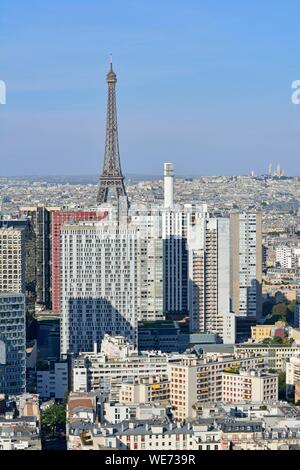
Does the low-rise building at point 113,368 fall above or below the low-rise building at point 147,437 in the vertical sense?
above

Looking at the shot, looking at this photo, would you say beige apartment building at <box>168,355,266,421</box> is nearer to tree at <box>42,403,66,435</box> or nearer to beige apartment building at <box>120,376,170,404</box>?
beige apartment building at <box>120,376,170,404</box>

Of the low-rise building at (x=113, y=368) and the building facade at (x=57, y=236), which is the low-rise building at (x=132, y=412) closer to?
the low-rise building at (x=113, y=368)

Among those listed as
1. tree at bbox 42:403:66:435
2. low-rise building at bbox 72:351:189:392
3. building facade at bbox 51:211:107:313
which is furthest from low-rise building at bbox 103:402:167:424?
building facade at bbox 51:211:107:313

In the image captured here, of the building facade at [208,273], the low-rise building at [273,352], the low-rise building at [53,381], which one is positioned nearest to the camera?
the low-rise building at [53,381]

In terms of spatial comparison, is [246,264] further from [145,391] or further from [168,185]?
[145,391]

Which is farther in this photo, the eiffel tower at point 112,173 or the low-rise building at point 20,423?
the eiffel tower at point 112,173

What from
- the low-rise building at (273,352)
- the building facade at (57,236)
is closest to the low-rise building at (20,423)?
the low-rise building at (273,352)
